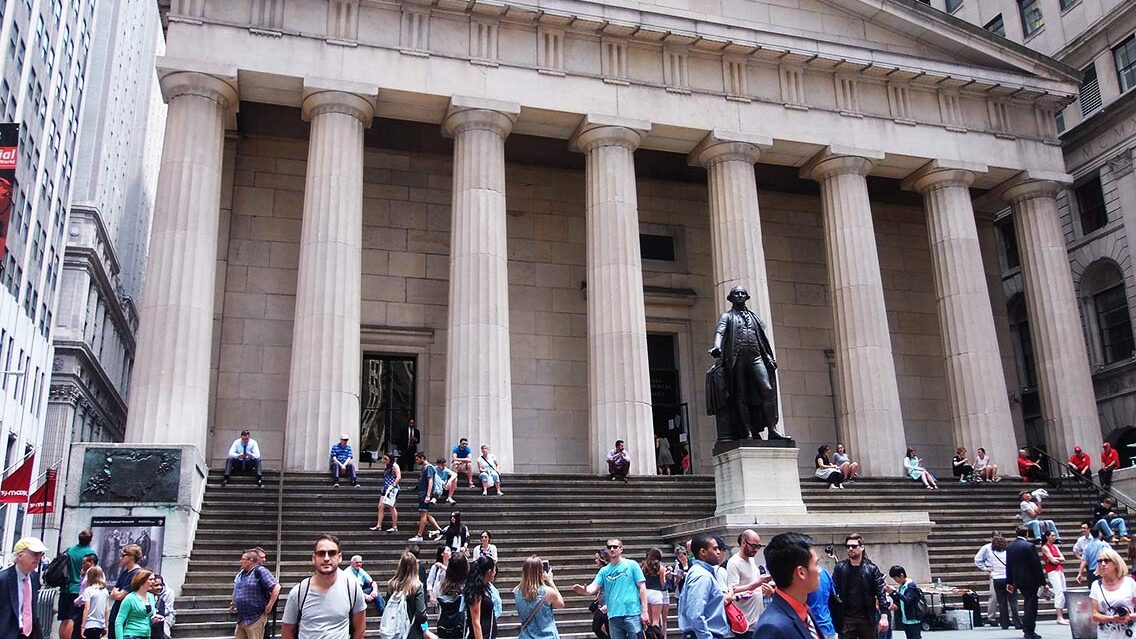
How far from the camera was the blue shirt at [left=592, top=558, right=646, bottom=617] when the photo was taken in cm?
988

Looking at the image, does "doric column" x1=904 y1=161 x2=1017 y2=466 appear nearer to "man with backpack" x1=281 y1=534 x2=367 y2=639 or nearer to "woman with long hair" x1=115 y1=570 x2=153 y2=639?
"woman with long hair" x1=115 y1=570 x2=153 y2=639

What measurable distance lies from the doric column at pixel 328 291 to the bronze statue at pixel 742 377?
9625mm

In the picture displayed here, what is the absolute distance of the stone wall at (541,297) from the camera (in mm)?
27188

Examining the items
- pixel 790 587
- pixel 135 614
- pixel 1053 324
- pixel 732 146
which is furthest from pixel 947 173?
pixel 790 587

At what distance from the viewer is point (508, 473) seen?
888 inches

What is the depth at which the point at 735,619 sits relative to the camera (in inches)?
370

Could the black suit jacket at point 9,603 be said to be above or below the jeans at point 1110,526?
below

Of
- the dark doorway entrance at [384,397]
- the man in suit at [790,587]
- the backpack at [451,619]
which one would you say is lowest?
the backpack at [451,619]

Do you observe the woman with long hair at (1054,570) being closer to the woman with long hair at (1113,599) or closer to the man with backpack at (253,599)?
the woman with long hair at (1113,599)

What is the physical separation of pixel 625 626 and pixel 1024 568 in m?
6.74

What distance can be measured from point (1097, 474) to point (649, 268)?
1433 cm

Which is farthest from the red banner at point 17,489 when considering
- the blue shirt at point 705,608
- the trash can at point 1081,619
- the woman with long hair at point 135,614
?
the trash can at point 1081,619

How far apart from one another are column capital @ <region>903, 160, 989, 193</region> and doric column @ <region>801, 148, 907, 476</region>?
216 cm

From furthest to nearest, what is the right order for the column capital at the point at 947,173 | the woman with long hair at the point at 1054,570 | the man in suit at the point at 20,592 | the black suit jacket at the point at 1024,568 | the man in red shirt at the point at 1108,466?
the column capital at the point at 947,173 → the man in red shirt at the point at 1108,466 → the woman with long hair at the point at 1054,570 → the black suit jacket at the point at 1024,568 → the man in suit at the point at 20,592
